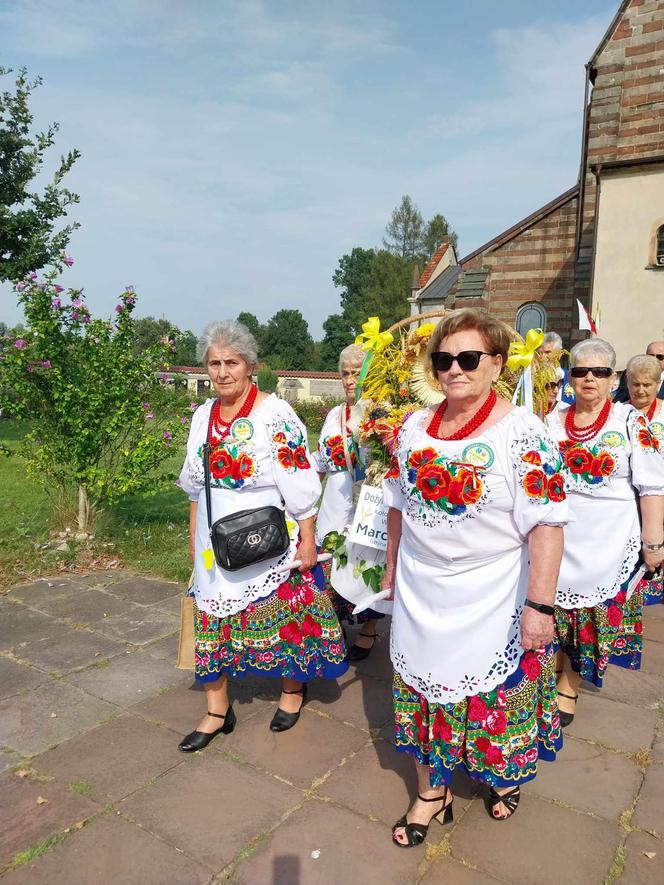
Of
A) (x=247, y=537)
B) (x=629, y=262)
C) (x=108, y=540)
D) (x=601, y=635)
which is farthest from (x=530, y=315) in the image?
(x=247, y=537)

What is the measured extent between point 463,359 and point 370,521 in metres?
1.48

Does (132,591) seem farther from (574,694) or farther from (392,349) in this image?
(574,694)

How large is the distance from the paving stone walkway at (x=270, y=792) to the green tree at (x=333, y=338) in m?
76.8

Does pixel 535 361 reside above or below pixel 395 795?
above

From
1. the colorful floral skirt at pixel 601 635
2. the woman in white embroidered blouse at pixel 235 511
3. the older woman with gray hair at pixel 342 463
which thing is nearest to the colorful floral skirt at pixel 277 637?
the woman in white embroidered blouse at pixel 235 511

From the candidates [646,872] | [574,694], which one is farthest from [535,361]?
[646,872]

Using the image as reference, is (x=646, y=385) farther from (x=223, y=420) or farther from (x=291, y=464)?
(x=223, y=420)

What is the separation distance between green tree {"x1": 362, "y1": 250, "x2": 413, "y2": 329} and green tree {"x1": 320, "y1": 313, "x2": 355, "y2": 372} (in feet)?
66.4

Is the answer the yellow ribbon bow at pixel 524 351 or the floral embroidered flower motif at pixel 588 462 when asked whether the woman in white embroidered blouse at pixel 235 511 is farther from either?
the floral embroidered flower motif at pixel 588 462

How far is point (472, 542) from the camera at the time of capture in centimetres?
239

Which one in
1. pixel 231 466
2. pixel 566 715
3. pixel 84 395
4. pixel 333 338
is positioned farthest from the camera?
pixel 333 338

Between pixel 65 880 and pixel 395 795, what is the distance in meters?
1.33

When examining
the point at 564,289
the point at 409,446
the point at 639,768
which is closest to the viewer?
the point at 409,446

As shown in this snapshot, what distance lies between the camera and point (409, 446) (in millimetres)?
2568
